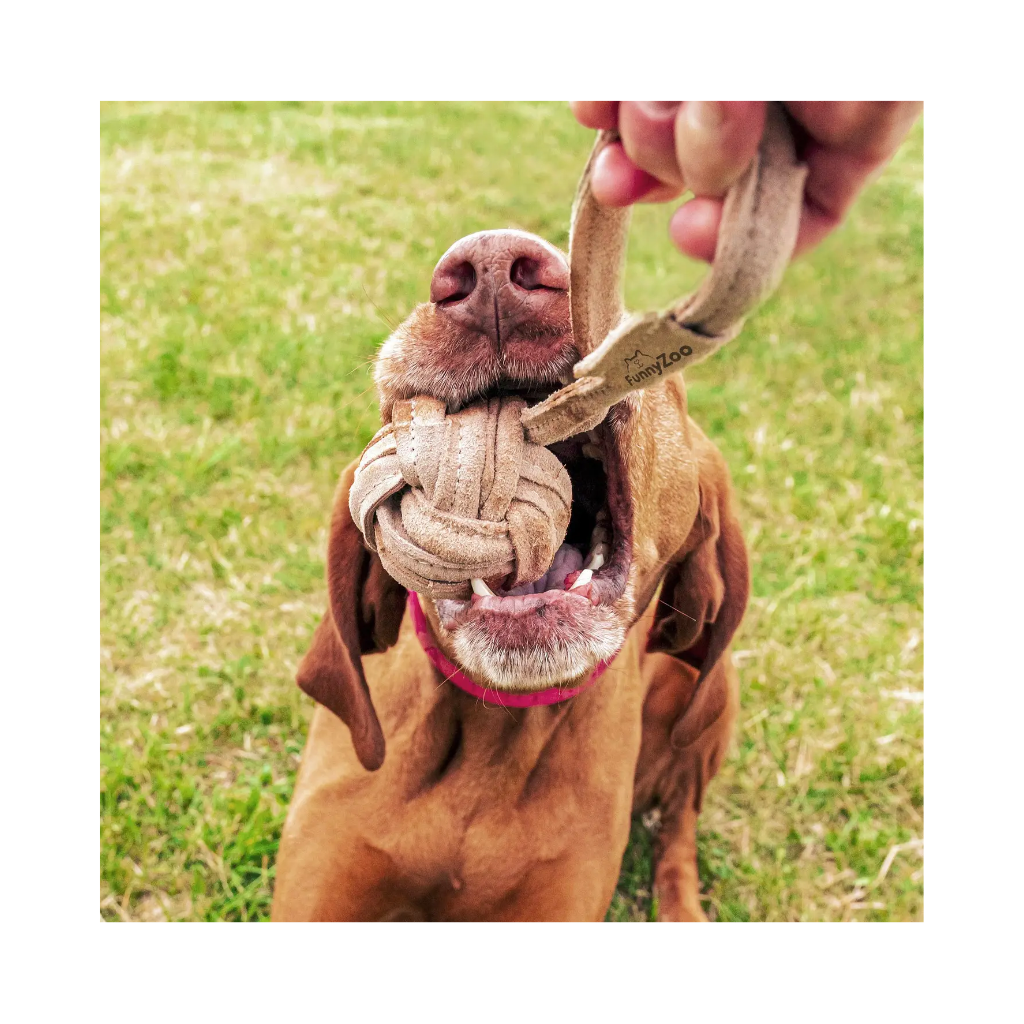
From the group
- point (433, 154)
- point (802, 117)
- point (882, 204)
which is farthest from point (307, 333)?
→ point (802, 117)

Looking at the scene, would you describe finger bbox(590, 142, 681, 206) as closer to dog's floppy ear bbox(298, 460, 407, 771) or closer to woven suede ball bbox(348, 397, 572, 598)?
woven suede ball bbox(348, 397, 572, 598)

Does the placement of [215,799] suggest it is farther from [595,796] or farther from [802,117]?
[802,117]

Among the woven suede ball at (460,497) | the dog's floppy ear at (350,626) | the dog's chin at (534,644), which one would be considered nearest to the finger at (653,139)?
the woven suede ball at (460,497)

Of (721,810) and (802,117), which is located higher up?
(802,117)

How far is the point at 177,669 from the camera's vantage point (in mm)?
3662

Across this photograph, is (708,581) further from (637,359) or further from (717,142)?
(717,142)

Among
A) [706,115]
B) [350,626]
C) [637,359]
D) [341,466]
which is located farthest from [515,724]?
[341,466]

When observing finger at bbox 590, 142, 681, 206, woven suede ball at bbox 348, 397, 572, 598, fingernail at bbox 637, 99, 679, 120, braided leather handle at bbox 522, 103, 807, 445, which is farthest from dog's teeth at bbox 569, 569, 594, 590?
fingernail at bbox 637, 99, 679, 120

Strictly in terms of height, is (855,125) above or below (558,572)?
above

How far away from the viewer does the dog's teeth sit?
6.62ft

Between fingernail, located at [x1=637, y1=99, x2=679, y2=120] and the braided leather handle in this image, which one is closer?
the braided leather handle

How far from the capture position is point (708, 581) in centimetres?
257

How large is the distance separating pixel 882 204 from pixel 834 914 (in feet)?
7.06

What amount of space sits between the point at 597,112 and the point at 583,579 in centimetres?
85
